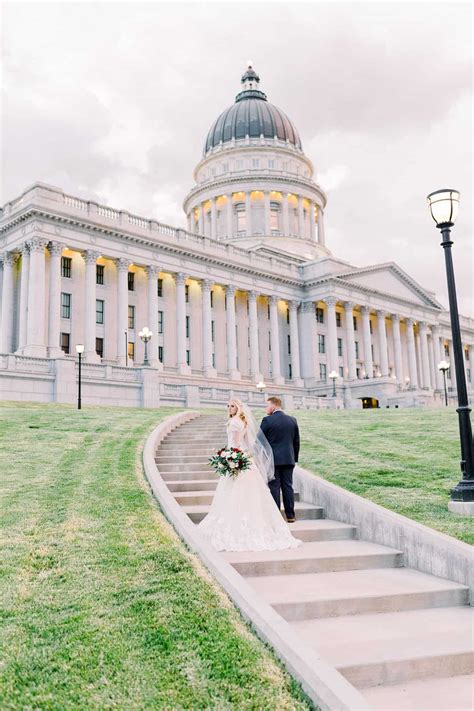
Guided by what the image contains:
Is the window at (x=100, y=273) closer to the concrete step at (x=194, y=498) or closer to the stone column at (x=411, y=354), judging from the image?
the stone column at (x=411, y=354)

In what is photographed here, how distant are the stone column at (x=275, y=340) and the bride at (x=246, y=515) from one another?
55650mm

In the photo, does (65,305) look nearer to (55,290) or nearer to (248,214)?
(55,290)

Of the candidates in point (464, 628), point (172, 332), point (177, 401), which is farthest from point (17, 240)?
point (464, 628)

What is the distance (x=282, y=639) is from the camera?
213 inches

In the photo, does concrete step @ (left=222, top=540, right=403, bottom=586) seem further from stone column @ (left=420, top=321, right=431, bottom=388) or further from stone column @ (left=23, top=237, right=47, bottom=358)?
stone column @ (left=420, top=321, right=431, bottom=388)

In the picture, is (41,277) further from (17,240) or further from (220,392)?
(220,392)

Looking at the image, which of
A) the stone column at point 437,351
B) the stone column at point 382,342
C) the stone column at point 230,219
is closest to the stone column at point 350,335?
the stone column at point 382,342

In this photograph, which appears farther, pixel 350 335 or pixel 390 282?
pixel 390 282

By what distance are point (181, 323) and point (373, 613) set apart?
5311 cm

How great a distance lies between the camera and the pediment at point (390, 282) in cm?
7550

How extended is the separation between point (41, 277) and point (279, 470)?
4153 cm

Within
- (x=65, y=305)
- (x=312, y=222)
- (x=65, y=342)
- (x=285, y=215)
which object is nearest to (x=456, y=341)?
(x=65, y=342)

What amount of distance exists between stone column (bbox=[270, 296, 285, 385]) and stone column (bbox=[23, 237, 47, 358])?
2695cm

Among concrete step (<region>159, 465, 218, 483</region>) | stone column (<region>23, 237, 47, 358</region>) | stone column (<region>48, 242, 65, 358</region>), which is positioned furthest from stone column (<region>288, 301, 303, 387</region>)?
concrete step (<region>159, 465, 218, 483</region>)
